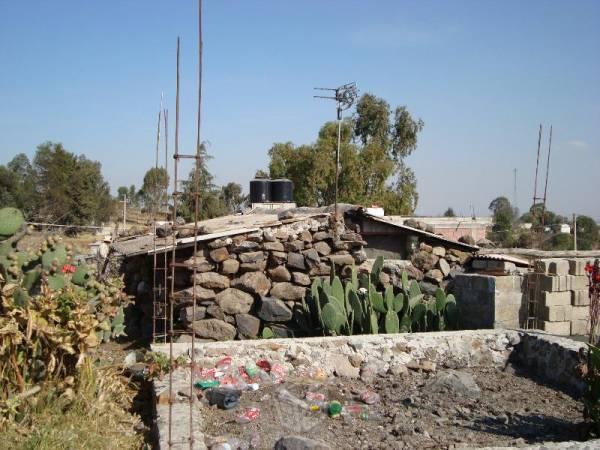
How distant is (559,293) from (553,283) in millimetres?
195

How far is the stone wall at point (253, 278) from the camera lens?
7.62 m

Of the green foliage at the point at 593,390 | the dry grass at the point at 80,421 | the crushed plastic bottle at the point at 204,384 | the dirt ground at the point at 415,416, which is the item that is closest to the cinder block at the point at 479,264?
the dirt ground at the point at 415,416

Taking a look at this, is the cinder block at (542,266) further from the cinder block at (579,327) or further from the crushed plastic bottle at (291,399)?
the crushed plastic bottle at (291,399)

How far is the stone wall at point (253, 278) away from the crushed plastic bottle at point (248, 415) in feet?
8.25

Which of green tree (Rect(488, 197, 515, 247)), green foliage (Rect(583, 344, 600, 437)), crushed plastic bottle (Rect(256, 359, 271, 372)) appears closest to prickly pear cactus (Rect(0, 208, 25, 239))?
crushed plastic bottle (Rect(256, 359, 271, 372))

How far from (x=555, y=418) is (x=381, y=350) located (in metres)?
1.85

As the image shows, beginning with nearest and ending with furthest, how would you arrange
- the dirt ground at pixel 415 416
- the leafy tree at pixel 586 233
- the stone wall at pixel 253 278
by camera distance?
the dirt ground at pixel 415 416
the stone wall at pixel 253 278
the leafy tree at pixel 586 233

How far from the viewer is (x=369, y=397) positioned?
17.8 ft

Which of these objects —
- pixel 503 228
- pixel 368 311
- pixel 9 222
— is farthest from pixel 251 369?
pixel 503 228

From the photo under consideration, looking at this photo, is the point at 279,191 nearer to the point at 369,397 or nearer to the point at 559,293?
the point at 559,293

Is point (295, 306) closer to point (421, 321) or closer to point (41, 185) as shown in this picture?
point (421, 321)

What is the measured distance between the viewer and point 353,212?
9141mm

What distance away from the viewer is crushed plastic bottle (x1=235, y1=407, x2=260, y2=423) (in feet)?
15.7

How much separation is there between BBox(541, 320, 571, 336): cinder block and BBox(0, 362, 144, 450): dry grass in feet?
15.8
